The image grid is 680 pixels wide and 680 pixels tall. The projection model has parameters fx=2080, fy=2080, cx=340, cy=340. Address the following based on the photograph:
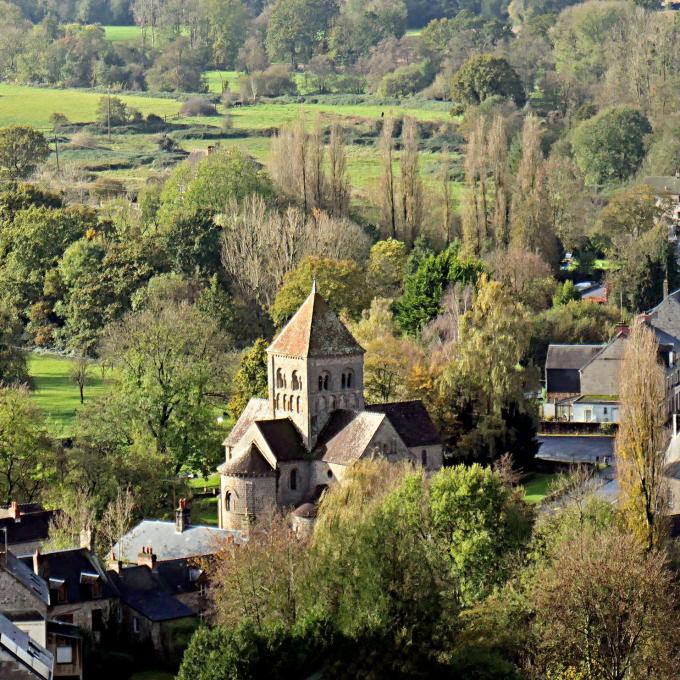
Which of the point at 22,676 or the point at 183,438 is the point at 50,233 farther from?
the point at 22,676

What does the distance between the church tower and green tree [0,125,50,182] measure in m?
65.5

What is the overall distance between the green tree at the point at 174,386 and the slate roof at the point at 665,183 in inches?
2019

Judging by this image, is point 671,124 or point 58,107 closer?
point 671,124

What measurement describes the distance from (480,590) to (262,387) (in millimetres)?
24454

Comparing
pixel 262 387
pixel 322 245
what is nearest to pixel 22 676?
pixel 262 387

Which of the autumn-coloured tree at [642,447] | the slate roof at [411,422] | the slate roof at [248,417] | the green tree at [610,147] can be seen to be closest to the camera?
the autumn-coloured tree at [642,447]

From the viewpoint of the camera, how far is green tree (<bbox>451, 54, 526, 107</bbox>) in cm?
15275

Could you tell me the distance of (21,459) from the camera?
2867 inches

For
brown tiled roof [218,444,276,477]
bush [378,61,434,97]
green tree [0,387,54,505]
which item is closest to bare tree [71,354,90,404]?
green tree [0,387,54,505]

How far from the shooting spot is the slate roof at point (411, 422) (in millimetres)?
71625

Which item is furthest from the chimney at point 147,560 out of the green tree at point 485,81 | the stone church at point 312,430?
the green tree at point 485,81

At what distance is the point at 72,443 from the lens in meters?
78.7

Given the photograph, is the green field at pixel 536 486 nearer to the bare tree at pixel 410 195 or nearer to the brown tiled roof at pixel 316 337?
the brown tiled roof at pixel 316 337

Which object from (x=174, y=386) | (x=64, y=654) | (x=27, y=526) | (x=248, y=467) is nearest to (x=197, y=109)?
(x=174, y=386)
